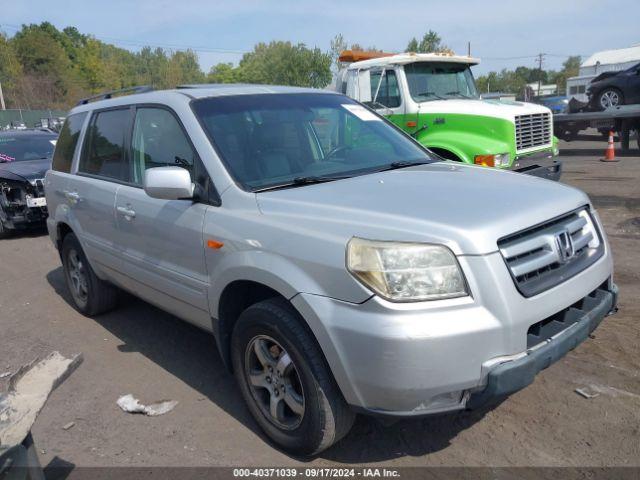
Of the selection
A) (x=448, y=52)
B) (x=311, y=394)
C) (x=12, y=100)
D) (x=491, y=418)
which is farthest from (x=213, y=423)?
(x=12, y=100)

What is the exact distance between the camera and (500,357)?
2.37 meters

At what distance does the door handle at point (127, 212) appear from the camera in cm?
380

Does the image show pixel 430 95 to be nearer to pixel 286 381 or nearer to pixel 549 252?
pixel 549 252

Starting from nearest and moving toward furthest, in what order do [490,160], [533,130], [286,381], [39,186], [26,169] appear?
1. [286,381]
2. [490,160]
3. [533,130]
4. [39,186]
5. [26,169]

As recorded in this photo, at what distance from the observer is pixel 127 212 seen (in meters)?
3.86

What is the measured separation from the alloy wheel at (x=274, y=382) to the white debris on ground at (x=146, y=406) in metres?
0.75

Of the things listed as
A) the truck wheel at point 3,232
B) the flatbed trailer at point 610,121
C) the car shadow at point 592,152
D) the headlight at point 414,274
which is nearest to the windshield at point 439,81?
the headlight at point 414,274

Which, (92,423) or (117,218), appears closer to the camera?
(92,423)

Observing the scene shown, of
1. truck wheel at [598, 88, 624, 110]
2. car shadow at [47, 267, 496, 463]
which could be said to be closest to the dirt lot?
car shadow at [47, 267, 496, 463]

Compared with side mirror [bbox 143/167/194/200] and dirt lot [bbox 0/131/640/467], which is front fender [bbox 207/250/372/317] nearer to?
side mirror [bbox 143/167/194/200]

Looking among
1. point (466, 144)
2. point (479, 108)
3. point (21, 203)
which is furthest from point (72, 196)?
point (479, 108)

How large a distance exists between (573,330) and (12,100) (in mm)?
68720

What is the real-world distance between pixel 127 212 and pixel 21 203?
5835 millimetres

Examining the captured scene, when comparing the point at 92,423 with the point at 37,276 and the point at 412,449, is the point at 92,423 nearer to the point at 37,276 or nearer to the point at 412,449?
the point at 412,449
